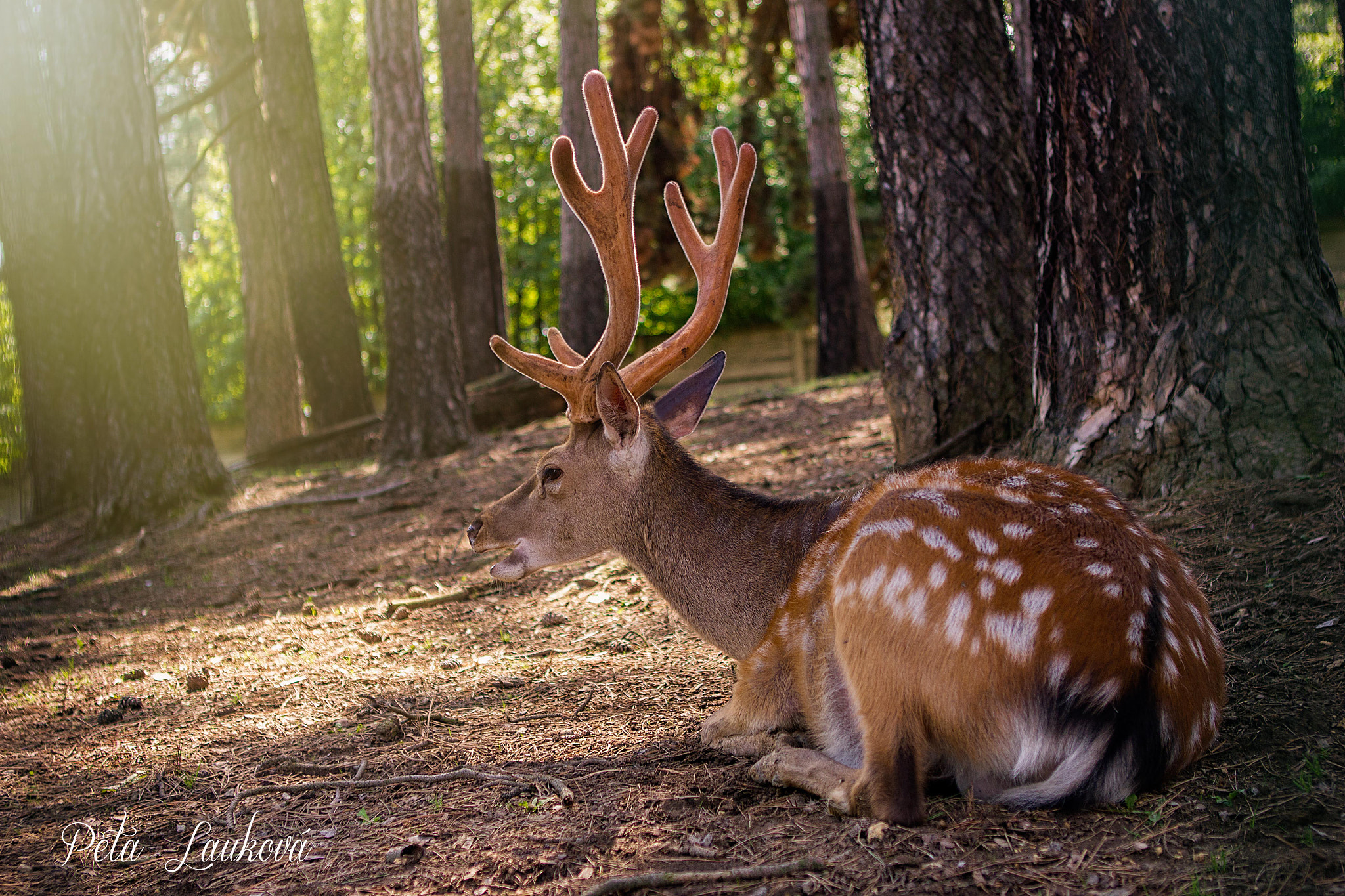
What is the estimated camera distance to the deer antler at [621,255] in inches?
157

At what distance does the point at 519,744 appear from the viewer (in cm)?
345

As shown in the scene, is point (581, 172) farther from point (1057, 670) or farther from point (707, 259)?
point (1057, 670)

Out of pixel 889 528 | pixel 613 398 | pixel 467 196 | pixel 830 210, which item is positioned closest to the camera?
pixel 889 528

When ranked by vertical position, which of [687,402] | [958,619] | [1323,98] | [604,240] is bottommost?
[958,619]

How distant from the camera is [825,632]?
308cm

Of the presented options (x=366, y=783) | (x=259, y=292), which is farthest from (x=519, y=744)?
(x=259, y=292)

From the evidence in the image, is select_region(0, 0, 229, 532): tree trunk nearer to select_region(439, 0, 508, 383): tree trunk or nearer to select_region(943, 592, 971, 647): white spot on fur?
select_region(439, 0, 508, 383): tree trunk

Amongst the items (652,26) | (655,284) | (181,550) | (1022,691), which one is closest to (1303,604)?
(1022,691)

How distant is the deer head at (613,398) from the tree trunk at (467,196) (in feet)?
28.8

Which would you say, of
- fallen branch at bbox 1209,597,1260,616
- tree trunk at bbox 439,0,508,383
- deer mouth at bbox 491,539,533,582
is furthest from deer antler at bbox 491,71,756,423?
tree trunk at bbox 439,0,508,383

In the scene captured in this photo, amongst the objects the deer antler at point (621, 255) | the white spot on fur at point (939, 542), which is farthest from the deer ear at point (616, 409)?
the white spot on fur at point (939, 542)

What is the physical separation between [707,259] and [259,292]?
10.7 m

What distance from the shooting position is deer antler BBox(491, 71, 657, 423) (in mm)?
3973

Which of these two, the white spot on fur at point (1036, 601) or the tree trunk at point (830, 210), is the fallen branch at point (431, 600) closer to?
the white spot on fur at point (1036, 601)
